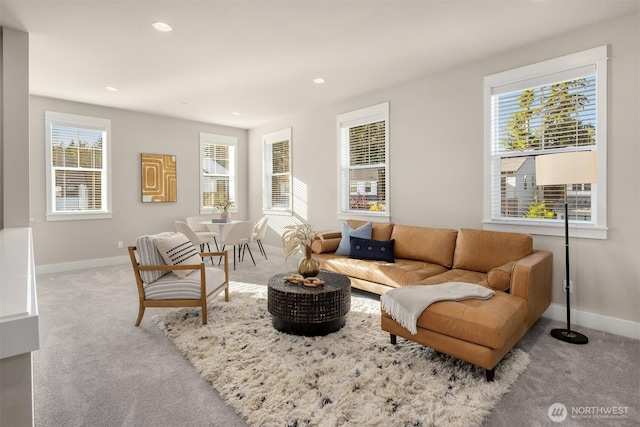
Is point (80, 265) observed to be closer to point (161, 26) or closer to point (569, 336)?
point (161, 26)

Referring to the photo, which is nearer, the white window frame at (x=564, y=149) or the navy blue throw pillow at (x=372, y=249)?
→ the white window frame at (x=564, y=149)

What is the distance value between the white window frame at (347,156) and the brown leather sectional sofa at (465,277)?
0.46 m

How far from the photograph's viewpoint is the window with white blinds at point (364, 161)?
507cm

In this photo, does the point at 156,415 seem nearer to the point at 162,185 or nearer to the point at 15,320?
the point at 15,320

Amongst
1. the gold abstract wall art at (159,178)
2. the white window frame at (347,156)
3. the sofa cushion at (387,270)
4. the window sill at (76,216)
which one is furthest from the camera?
the gold abstract wall art at (159,178)

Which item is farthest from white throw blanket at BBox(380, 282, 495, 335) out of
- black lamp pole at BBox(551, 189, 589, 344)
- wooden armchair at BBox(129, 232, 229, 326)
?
wooden armchair at BBox(129, 232, 229, 326)

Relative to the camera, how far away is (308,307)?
9.19ft

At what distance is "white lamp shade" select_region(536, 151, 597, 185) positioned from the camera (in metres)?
2.72

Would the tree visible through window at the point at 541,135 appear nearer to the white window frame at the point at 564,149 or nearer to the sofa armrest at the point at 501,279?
the white window frame at the point at 564,149

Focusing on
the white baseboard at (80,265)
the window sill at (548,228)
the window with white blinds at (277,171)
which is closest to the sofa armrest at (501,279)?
the window sill at (548,228)

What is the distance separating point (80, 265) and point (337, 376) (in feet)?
17.6

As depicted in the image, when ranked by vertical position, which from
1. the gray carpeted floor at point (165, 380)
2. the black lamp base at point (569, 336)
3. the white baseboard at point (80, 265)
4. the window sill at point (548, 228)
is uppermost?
the window sill at point (548, 228)

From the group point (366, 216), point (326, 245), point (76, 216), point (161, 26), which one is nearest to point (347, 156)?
point (366, 216)

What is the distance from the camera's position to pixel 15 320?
28.9 inches
